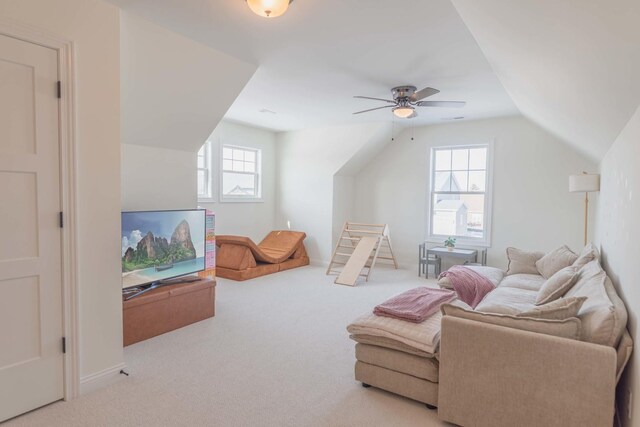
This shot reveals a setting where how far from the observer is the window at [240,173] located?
6680 mm

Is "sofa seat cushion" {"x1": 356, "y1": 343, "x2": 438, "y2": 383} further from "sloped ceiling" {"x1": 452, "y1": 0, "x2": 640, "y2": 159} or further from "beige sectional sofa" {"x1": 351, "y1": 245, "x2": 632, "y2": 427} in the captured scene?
"sloped ceiling" {"x1": 452, "y1": 0, "x2": 640, "y2": 159}

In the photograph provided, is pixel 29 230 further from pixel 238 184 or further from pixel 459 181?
pixel 459 181

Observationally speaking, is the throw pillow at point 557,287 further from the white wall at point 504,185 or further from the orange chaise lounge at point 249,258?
the orange chaise lounge at point 249,258

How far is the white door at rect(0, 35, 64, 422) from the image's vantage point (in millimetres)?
2119

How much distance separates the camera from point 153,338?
3.40 meters

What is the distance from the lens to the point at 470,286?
407 centimetres

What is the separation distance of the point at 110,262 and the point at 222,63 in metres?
2.02

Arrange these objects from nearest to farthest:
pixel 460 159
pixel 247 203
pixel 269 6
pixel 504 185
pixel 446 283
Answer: pixel 269 6
pixel 446 283
pixel 504 185
pixel 460 159
pixel 247 203

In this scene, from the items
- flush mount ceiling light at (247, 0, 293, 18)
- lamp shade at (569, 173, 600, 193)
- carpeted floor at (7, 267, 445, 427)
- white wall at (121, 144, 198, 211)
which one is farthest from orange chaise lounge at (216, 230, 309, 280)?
lamp shade at (569, 173, 600, 193)

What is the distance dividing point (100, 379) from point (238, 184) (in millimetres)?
4729

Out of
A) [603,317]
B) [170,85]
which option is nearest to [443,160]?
[170,85]

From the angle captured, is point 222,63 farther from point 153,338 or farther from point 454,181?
point 454,181

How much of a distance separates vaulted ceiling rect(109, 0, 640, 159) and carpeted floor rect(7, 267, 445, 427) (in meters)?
2.17

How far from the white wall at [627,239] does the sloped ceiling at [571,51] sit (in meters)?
0.21
